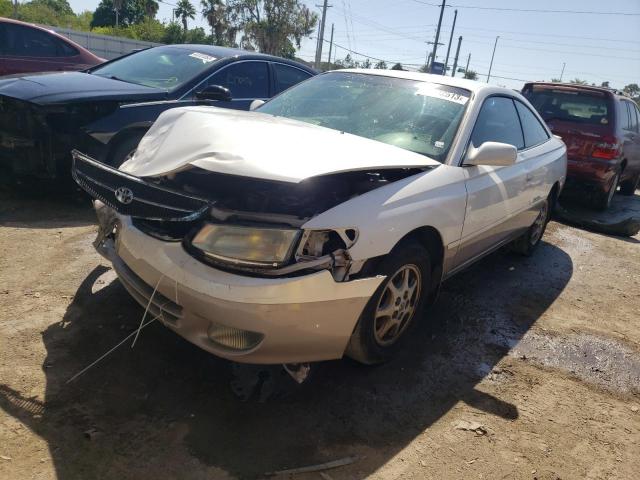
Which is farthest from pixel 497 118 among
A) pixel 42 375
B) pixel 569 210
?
pixel 569 210

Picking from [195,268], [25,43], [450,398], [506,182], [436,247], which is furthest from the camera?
[25,43]

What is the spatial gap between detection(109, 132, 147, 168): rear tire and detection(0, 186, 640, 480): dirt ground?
98cm

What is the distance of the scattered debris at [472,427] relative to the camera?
2.42 metres

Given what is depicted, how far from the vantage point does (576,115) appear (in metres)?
7.15

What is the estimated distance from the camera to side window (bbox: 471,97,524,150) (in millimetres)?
3387

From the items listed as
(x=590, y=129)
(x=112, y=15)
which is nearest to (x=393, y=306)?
(x=590, y=129)

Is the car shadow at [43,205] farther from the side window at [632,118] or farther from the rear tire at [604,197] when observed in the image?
the side window at [632,118]

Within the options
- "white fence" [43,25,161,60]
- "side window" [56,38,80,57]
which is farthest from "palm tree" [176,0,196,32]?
"side window" [56,38,80,57]

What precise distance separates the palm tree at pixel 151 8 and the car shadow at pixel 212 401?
60.1 meters

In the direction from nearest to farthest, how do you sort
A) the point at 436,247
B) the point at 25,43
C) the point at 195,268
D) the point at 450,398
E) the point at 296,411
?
the point at 195,268
the point at 296,411
the point at 450,398
the point at 436,247
the point at 25,43

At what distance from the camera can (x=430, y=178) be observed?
2.77 metres

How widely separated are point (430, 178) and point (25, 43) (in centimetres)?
734

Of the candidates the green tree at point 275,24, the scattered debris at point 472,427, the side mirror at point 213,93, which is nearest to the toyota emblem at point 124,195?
the scattered debris at point 472,427

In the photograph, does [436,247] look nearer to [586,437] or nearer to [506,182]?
[506,182]
